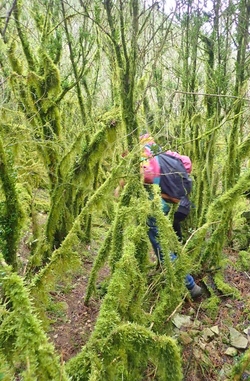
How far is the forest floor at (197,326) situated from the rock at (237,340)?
0.04 m

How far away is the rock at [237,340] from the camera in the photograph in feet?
12.6

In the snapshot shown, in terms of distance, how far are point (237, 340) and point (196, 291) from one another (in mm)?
861

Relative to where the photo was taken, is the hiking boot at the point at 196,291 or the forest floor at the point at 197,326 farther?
the hiking boot at the point at 196,291

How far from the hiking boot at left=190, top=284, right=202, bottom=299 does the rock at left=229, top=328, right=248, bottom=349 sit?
0.69 m

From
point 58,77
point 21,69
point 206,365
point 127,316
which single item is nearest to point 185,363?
point 206,365

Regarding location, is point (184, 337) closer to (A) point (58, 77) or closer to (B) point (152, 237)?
(B) point (152, 237)

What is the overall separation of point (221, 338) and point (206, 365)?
565mm

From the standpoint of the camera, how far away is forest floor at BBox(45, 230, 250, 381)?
356 centimetres

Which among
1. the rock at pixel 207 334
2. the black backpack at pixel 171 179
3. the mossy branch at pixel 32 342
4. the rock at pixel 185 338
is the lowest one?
the rock at pixel 207 334

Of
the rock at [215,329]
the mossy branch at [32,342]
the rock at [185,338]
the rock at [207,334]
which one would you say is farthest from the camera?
the rock at [215,329]

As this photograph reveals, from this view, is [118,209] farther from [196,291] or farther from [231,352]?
[231,352]

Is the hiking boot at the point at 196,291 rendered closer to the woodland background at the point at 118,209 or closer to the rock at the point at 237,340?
the woodland background at the point at 118,209

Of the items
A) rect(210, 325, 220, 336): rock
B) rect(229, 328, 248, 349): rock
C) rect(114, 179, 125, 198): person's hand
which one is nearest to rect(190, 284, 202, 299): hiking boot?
A: rect(210, 325, 220, 336): rock

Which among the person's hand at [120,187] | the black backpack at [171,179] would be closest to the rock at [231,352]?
the black backpack at [171,179]
